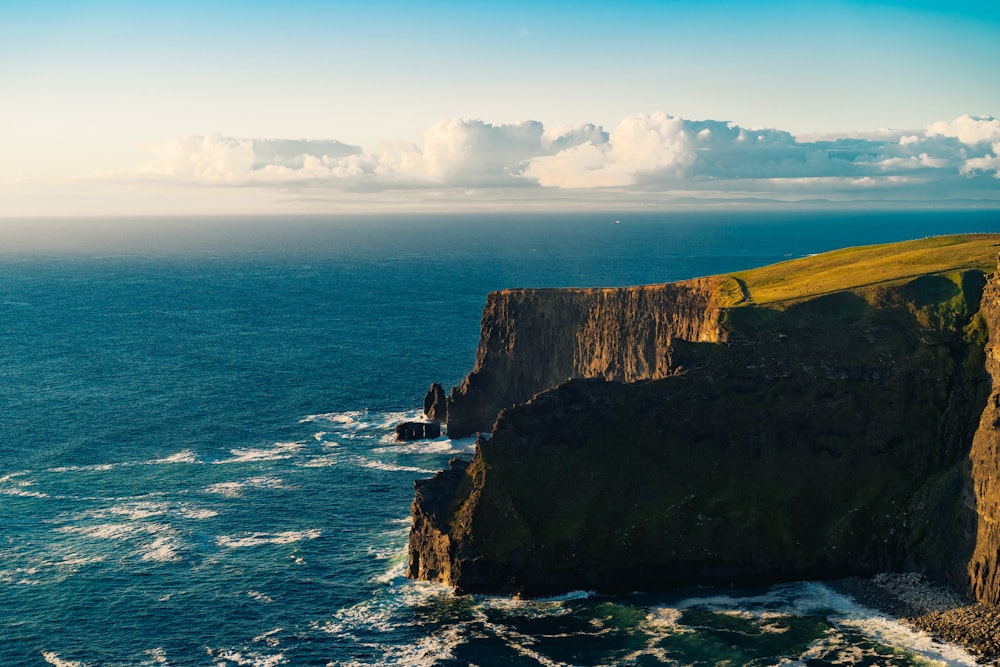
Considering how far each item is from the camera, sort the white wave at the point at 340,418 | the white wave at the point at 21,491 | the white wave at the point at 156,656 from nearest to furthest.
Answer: the white wave at the point at 156,656
the white wave at the point at 21,491
the white wave at the point at 340,418

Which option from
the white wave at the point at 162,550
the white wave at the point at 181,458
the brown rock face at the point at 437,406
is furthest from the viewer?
the brown rock face at the point at 437,406

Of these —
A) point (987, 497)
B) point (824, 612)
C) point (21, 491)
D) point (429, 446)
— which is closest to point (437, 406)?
point (429, 446)

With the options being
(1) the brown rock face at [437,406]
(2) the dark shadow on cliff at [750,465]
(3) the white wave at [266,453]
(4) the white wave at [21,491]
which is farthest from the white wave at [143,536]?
(1) the brown rock face at [437,406]

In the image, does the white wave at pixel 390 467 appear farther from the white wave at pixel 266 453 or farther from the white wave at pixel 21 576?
the white wave at pixel 21 576

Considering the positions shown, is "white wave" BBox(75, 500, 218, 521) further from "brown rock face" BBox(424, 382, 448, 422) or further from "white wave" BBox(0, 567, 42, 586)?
"brown rock face" BBox(424, 382, 448, 422)

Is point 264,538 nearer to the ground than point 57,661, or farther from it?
farther from it

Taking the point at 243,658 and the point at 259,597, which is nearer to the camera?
the point at 243,658

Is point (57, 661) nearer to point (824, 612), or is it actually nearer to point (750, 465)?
point (824, 612)
